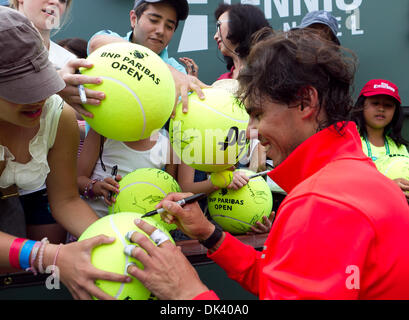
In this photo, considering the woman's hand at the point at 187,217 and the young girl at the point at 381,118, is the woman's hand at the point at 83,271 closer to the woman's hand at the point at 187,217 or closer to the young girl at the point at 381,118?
the woman's hand at the point at 187,217

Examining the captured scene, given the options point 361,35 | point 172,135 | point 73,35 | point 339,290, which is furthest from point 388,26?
point 339,290

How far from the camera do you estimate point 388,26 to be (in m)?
5.23

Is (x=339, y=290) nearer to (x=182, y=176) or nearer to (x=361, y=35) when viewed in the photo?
(x=182, y=176)

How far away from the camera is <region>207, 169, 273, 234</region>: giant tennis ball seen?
2649mm

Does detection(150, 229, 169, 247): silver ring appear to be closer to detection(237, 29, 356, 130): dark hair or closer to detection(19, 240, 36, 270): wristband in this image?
detection(19, 240, 36, 270): wristband

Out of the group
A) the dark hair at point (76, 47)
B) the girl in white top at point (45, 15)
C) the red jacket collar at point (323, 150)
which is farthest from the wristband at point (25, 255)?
the dark hair at point (76, 47)

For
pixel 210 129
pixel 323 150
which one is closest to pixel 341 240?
pixel 323 150

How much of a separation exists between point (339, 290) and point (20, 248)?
122cm

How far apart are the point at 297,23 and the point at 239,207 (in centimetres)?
314

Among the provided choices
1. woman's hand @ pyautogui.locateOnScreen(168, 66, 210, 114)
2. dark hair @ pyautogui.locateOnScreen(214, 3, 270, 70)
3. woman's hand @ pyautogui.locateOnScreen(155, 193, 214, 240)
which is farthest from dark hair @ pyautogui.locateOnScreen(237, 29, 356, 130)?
dark hair @ pyautogui.locateOnScreen(214, 3, 270, 70)

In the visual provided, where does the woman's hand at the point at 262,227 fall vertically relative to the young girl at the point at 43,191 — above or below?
below

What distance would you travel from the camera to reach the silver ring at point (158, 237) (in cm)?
165

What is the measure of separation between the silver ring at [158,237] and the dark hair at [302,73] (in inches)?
25.2

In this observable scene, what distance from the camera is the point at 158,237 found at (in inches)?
65.2
